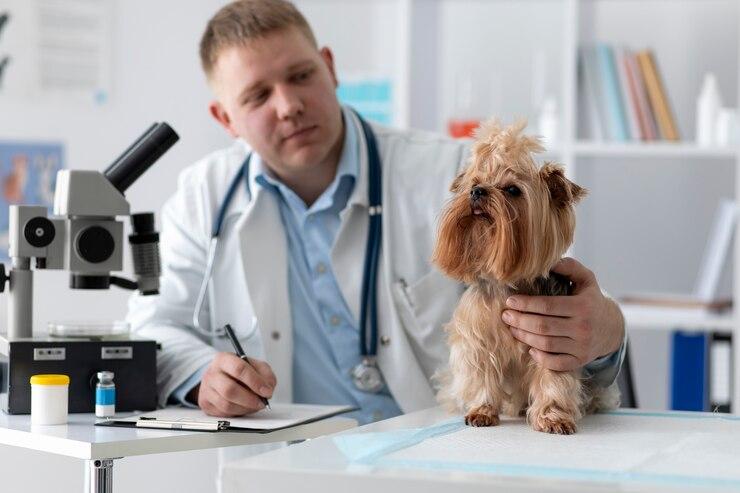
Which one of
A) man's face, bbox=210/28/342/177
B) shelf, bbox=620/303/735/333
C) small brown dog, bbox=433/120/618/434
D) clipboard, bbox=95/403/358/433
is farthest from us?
shelf, bbox=620/303/735/333

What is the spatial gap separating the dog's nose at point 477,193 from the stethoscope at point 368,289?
72 centimetres

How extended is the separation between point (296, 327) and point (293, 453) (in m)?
0.95

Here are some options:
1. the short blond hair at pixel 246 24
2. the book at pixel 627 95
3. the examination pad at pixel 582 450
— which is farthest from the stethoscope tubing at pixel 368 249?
the book at pixel 627 95

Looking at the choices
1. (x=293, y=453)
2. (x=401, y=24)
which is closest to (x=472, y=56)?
(x=401, y=24)

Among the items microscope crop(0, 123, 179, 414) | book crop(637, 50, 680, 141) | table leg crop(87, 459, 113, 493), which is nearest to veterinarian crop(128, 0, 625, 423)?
microscope crop(0, 123, 179, 414)

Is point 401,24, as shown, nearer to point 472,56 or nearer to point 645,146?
point 472,56

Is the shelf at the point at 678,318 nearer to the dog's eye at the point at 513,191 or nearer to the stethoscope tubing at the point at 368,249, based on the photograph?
the stethoscope tubing at the point at 368,249

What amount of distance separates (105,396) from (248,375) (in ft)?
0.75

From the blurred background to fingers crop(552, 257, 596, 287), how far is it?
1821 millimetres

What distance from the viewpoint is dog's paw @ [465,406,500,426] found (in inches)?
55.8

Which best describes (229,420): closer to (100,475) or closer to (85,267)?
(100,475)

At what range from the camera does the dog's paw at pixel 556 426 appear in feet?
4.47

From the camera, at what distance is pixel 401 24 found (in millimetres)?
3482

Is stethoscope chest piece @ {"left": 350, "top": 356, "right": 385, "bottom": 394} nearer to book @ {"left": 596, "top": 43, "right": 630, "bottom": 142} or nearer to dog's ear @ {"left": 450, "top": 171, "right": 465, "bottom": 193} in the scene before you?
dog's ear @ {"left": 450, "top": 171, "right": 465, "bottom": 193}
